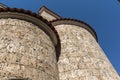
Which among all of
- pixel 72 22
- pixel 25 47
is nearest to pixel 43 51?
pixel 25 47

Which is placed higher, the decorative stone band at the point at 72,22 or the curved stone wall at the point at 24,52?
the decorative stone band at the point at 72,22

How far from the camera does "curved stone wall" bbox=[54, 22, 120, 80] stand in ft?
23.2

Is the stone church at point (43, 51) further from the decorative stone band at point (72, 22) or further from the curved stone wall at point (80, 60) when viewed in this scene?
the decorative stone band at point (72, 22)

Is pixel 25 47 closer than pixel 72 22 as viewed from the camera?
Yes

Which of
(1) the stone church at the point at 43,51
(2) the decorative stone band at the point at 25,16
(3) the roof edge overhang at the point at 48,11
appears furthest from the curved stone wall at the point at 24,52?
(3) the roof edge overhang at the point at 48,11

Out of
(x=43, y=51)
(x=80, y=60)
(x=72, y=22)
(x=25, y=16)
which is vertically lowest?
(x=43, y=51)

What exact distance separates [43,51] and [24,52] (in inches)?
29.1

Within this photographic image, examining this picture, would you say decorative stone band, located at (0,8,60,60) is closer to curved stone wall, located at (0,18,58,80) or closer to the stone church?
the stone church

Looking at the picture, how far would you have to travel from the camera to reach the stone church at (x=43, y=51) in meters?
4.91

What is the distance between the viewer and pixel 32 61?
5.19 metres

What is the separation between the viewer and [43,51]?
5.84 m

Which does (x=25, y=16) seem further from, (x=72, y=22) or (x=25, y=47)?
(x=72, y=22)

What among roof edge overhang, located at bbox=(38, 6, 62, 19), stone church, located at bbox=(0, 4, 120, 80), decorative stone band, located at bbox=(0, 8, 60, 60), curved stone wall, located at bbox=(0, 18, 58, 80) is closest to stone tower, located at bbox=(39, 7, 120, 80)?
stone church, located at bbox=(0, 4, 120, 80)

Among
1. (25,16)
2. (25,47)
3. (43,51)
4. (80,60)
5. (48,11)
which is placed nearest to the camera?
(25,47)
